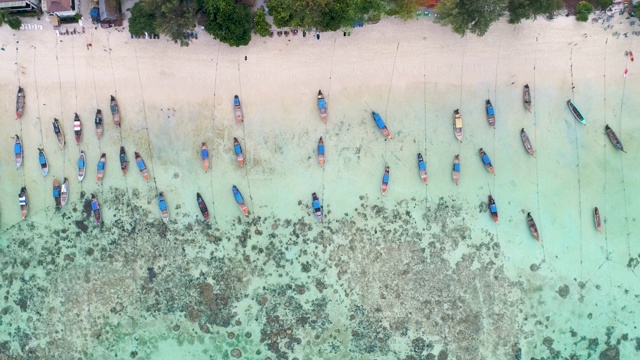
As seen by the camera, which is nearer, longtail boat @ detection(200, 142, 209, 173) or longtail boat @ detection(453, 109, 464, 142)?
longtail boat @ detection(453, 109, 464, 142)

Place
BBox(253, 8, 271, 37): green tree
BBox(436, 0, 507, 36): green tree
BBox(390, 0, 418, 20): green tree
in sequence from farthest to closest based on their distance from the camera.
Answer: BBox(253, 8, 271, 37): green tree, BBox(390, 0, 418, 20): green tree, BBox(436, 0, 507, 36): green tree

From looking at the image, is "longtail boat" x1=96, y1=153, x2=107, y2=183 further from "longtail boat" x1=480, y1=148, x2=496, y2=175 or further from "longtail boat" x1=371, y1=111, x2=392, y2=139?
"longtail boat" x1=480, y1=148, x2=496, y2=175

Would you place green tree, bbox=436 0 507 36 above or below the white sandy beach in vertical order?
above

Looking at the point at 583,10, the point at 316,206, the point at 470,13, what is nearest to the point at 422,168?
the point at 316,206

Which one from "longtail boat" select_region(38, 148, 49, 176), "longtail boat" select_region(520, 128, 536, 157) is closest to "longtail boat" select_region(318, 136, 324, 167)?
"longtail boat" select_region(520, 128, 536, 157)

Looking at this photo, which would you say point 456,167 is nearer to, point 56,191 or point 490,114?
point 490,114

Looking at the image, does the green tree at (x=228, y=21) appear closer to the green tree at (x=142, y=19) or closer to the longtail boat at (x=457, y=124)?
the green tree at (x=142, y=19)

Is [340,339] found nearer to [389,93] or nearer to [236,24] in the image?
[389,93]

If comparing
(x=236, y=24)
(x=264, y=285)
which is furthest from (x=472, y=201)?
(x=236, y=24)
